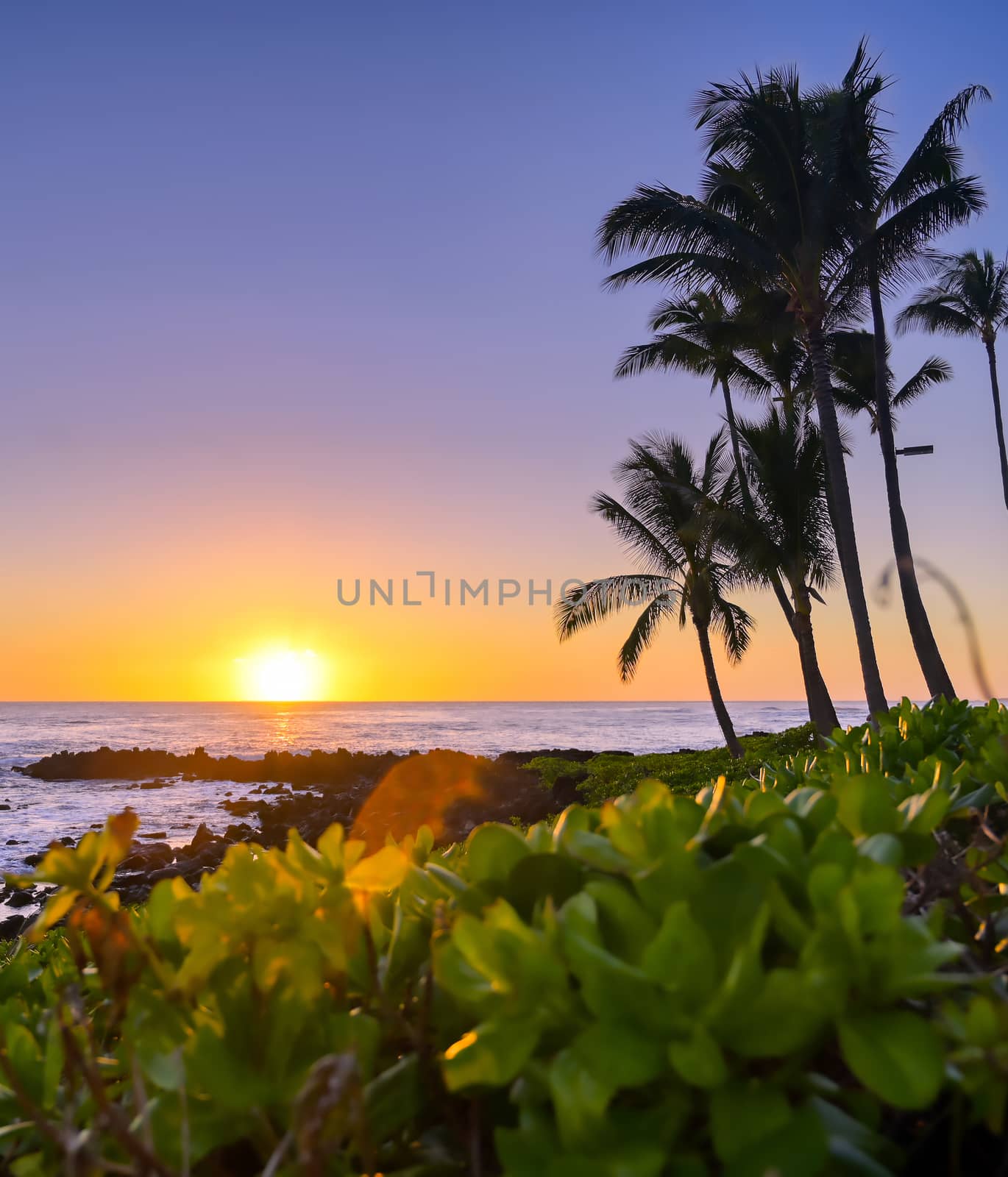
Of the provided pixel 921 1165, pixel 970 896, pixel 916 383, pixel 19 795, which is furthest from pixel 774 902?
pixel 19 795

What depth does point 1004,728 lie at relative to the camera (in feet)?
8.45

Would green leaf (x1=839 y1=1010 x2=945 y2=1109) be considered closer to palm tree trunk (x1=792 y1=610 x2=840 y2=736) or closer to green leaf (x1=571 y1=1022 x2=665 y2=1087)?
green leaf (x1=571 y1=1022 x2=665 y2=1087)

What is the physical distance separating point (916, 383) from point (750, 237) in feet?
34.6

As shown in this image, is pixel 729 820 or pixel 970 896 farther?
A: pixel 970 896

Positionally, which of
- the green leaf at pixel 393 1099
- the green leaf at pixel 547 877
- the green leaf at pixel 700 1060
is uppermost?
the green leaf at pixel 547 877

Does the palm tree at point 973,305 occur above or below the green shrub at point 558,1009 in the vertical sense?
above

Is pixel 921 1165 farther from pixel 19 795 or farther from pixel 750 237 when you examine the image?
pixel 19 795

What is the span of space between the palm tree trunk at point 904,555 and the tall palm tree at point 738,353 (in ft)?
6.45

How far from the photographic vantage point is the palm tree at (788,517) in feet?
57.3

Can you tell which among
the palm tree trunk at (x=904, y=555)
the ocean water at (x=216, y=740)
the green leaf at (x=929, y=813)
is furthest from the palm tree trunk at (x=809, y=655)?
the green leaf at (x=929, y=813)

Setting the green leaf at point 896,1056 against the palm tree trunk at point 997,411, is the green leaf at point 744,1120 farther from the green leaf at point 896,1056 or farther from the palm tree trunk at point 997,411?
the palm tree trunk at point 997,411

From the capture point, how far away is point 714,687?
20.3 metres

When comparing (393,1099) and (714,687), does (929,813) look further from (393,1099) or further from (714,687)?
(714,687)

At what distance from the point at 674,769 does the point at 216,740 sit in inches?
1701
